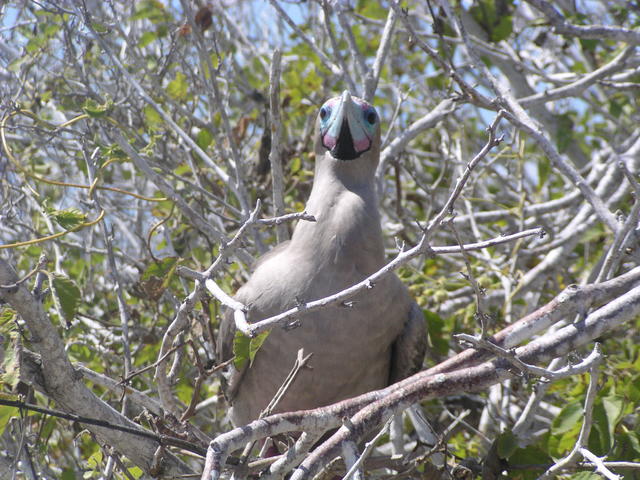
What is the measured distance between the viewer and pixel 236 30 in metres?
6.25

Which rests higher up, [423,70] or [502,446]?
[423,70]

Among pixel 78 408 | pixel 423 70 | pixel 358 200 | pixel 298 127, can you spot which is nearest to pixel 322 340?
pixel 358 200

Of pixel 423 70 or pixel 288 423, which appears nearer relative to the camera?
pixel 288 423

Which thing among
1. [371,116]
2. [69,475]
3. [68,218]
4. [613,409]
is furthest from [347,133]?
[69,475]

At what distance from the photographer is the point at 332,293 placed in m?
3.63

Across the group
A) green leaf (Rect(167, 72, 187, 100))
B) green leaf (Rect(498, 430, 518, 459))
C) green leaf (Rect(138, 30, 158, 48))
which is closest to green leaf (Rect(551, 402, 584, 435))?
green leaf (Rect(498, 430, 518, 459))

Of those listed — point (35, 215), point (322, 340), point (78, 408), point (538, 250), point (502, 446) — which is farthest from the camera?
point (35, 215)

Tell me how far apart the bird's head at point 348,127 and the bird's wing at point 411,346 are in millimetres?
804

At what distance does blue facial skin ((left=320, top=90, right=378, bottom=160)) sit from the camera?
400cm

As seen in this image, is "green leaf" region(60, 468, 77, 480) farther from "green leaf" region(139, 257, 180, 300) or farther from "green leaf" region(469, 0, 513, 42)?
"green leaf" region(469, 0, 513, 42)

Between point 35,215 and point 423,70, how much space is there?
3686 millimetres

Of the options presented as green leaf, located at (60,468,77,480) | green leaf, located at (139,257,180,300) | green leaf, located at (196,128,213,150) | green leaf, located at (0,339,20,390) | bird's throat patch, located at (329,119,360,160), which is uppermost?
green leaf, located at (196,128,213,150)

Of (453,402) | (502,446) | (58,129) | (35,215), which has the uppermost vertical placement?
(58,129)

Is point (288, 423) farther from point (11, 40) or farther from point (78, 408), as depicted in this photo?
point (11, 40)
